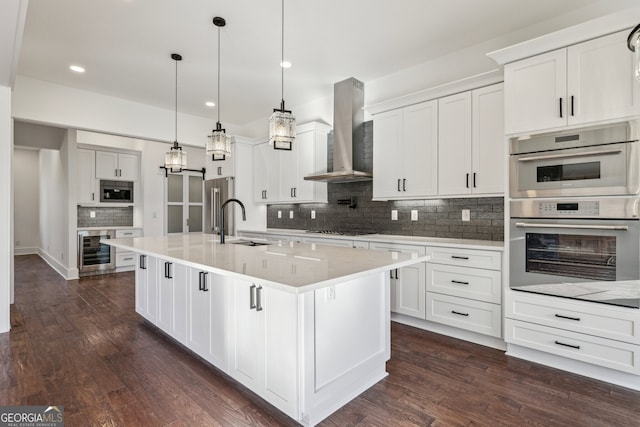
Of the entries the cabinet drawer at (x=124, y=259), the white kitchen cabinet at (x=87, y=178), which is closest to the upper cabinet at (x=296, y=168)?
the cabinet drawer at (x=124, y=259)

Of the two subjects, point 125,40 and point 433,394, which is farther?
point 125,40

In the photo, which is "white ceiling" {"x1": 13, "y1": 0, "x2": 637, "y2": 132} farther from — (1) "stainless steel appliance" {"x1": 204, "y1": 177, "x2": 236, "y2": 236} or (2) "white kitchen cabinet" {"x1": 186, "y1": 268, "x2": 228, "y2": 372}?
(2) "white kitchen cabinet" {"x1": 186, "y1": 268, "x2": 228, "y2": 372}

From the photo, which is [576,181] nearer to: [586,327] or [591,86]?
[591,86]

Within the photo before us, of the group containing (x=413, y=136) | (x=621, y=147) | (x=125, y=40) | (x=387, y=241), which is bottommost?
(x=387, y=241)

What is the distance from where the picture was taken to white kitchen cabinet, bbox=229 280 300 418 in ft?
5.50

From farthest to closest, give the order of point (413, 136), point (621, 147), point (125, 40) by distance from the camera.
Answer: point (413, 136) → point (125, 40) → point (621, 147)

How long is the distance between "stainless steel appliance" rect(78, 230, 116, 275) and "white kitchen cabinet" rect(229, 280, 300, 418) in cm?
497

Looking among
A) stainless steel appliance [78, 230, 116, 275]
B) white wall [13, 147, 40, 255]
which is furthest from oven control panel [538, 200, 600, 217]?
white wall [13, 147, 40, 255]

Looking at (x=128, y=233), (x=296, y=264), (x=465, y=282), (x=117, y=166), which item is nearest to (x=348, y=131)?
(x=465, y=282)

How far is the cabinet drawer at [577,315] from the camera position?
212cm

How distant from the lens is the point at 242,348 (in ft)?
6.51

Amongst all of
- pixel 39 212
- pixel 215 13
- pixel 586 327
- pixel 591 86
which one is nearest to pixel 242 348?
pixel 586 327

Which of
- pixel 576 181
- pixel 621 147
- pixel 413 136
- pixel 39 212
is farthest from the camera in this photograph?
pixel 39 212

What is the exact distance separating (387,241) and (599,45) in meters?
2.20
